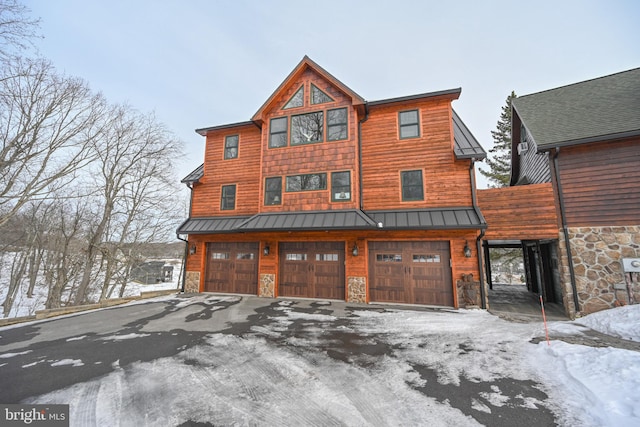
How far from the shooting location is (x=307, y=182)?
10219 millimetres

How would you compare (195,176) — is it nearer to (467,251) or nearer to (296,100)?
(296,100)

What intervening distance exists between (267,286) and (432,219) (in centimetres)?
722

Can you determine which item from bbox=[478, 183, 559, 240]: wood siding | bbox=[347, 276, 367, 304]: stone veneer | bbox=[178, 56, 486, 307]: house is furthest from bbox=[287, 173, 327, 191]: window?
bbox=[478, 183, 559, 240]: wood siding

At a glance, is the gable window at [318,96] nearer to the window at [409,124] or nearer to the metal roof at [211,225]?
the window at [409,124]

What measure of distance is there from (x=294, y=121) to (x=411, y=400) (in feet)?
34.3

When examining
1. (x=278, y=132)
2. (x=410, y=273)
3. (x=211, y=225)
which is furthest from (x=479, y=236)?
(x=211, y=225)

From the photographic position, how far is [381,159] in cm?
988

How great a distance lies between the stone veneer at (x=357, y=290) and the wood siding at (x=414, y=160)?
2898 mm

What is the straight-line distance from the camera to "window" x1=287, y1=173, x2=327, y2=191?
10.0 metres

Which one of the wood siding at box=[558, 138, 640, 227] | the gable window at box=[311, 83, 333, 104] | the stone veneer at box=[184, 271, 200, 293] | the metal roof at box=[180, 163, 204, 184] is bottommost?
the stone veneer at box=[184, 271, 200, 293]

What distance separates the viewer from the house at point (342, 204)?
875 cm

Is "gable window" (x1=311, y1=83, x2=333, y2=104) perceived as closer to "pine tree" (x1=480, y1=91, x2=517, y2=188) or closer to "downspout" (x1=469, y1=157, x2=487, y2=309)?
"downspout" (x1=469, y1=157, x2=487, y2=309)

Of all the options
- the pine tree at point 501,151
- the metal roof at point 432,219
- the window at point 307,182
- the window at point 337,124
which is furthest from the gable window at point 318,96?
the pine tree at point 501,151

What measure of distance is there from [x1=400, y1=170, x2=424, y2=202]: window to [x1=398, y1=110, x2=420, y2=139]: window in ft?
5.28
